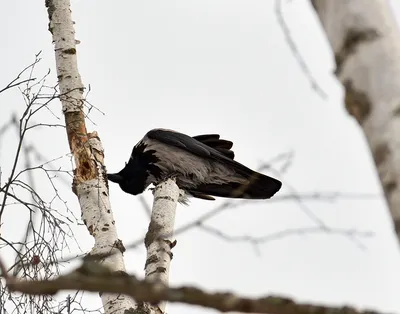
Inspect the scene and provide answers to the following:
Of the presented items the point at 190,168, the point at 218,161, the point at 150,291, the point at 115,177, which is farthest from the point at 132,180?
the point at 150,291

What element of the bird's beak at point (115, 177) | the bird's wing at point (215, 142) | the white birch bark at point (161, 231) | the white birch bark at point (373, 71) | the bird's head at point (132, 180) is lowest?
the white birch bark at point (373, 71)

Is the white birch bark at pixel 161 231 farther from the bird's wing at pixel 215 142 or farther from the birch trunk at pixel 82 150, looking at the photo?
the bird's wing at pixel 215 142

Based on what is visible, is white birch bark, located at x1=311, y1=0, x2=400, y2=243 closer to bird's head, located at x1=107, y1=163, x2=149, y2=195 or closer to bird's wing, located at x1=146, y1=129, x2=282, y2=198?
bird's wing, located at x1=146, y1=129, x2=282, y2=198

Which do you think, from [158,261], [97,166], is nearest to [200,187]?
[97,166]

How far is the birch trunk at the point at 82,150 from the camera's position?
3.93 meters

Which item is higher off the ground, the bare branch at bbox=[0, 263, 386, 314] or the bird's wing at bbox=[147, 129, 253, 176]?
the bird's wing at bbox=[147, 129, 253, 176]

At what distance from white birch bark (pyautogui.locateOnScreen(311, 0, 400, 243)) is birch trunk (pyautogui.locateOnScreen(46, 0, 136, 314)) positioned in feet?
8.32

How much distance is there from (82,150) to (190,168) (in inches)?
77.9

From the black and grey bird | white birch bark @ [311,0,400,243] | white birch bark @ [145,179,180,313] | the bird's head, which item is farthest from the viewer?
the bird's head

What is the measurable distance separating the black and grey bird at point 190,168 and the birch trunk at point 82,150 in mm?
1778

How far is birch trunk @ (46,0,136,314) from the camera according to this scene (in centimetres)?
393

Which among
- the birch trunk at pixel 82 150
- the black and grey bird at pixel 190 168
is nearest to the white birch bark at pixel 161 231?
the birch trunk at pixel 82 150

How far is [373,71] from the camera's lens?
1202 millimetres

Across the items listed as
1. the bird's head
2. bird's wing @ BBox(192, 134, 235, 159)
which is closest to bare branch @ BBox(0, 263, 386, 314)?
the bird's head
